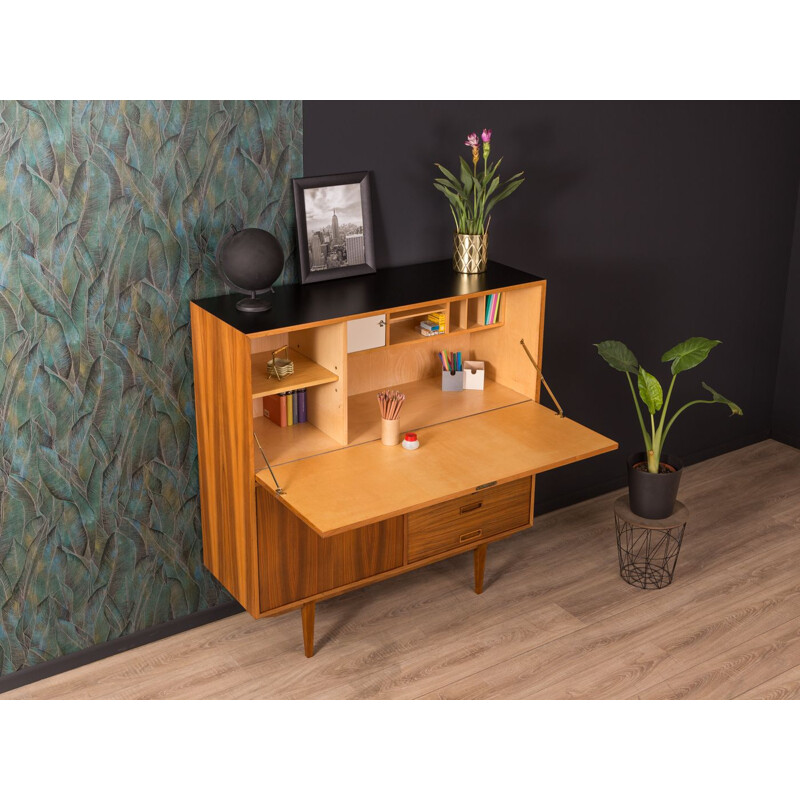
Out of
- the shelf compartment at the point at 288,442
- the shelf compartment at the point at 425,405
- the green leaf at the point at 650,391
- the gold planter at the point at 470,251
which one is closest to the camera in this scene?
the shelf compartment at the point at 288,442

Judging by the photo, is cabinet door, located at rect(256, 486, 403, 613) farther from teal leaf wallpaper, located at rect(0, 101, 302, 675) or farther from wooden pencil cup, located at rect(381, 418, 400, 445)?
teal leaf wallpaper, located at rect(0, 101, 302, 675)

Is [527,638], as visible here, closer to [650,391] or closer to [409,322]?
[650,391]

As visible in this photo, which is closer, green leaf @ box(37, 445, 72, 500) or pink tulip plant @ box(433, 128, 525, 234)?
green leaf @ box(37, 445, 72, 500)

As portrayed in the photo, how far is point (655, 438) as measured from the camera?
425 cm

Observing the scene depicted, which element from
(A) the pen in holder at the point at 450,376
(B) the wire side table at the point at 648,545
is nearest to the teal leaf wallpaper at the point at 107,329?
(A) the pen in holder at the point at 450,376

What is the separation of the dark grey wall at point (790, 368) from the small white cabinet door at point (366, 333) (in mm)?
2673

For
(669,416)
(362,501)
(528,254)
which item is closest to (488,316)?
(528,254)

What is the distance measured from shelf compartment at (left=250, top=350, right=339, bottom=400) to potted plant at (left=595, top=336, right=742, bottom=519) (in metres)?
1.21

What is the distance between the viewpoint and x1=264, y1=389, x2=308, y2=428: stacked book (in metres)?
3.70

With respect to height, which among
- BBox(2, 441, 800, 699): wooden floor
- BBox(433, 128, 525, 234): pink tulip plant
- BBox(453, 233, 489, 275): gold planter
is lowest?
BBox(2, 441, 800, 699): wooden floor

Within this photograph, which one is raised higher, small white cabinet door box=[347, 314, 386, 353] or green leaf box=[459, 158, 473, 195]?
green leaf box=[459, 158, 473, 195]

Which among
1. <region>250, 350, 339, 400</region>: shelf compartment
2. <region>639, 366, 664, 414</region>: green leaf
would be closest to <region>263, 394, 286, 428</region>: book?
<region>250, 350, 339, 400</region>: shelf compartment

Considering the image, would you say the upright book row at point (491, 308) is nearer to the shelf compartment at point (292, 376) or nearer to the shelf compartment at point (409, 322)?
the shelf compartment at point (409, 322)

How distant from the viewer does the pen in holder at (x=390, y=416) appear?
362 centimetres
